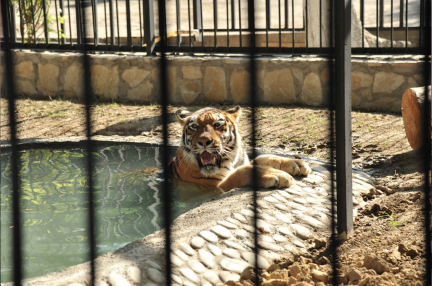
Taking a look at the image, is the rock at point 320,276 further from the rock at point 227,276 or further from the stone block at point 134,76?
the stone block at point 134,76

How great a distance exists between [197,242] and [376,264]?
1.07 meters

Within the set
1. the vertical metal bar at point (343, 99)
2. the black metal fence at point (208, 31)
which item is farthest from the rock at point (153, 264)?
the black metal fence at point (208, 31)

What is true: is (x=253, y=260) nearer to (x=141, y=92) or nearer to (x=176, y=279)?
(x=176, y=279)

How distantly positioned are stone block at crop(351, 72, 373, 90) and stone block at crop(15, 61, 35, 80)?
5.63 m

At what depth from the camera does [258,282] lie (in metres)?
3.09

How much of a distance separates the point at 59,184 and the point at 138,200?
0.92 m

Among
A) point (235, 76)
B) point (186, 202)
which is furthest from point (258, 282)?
point (235, 76)

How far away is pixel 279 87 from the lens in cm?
886

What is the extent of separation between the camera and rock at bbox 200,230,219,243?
11.9 feet

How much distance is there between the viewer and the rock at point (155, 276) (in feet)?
10.2

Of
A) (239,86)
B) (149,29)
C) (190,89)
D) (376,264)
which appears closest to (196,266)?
(376,264)

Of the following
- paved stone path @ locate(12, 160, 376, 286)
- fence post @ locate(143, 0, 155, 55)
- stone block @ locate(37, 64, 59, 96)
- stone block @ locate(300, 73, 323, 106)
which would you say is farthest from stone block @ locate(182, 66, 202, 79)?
paved stone path @ locate(12, 160, 376, 286)

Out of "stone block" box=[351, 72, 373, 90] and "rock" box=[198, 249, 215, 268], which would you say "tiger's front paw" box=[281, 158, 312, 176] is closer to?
"rock" box=[198, 249, 215, 268]

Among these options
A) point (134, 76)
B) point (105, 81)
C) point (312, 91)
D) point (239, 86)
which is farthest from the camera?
point (105, 81)
